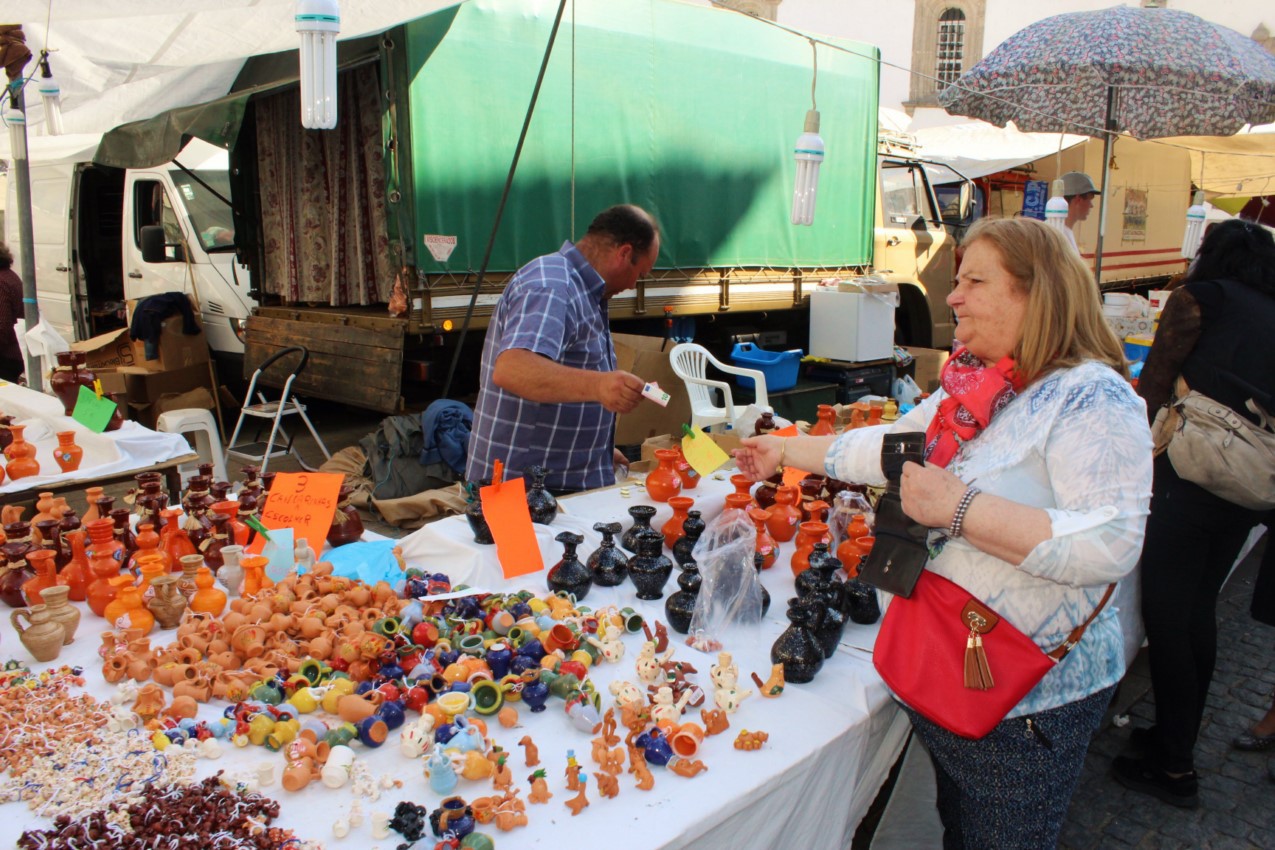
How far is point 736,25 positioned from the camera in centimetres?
633

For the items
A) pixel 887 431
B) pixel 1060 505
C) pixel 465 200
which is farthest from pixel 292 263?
pixel 1060 505

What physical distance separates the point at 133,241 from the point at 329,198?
9.29ft

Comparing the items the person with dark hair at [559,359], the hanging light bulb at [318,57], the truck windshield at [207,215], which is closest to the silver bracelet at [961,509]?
the person with dark hair at [559,359]

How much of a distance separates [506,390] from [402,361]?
284 cm

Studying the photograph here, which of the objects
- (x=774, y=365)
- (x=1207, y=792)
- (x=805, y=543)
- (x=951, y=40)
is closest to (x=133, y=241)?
(x=774, y=365)

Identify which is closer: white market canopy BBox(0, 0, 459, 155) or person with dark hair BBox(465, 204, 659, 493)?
person with dark hair BBox(465, 204, 659, 493)

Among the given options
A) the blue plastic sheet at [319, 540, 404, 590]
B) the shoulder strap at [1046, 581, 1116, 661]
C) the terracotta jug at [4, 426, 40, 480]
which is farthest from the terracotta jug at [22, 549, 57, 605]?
the shoulder strap at [1046, 581, 1116, 661]

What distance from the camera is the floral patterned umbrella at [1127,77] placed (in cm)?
403

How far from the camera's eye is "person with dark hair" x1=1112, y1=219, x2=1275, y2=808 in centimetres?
246

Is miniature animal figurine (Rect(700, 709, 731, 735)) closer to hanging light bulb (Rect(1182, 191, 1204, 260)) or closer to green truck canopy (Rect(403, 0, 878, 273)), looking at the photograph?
green truck canopy (Rect(403, 0, 878, 273))

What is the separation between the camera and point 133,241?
294 inches

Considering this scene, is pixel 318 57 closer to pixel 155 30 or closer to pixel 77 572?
pixel 155 30

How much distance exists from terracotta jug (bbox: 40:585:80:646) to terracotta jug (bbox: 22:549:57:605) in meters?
0.17

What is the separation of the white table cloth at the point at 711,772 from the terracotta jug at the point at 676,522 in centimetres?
34
